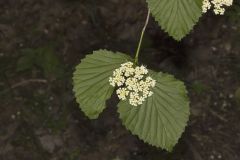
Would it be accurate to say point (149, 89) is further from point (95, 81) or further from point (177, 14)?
point (177, 14)

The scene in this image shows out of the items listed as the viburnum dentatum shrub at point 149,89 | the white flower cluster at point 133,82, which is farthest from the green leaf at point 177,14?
the white flower cluster at point 133,82

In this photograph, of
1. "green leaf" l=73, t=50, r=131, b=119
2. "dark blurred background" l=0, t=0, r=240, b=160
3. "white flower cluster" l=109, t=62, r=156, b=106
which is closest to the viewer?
"white flower cluster" l=109, t=62, r=156, b=106

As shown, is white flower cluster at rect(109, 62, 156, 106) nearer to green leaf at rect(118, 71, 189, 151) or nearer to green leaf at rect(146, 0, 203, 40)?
green leaf at rect(118, 71, 189, 151)

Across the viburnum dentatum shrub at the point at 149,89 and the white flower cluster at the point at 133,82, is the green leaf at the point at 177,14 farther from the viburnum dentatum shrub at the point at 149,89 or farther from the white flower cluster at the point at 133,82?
the white flower cluster at the point at 133,82

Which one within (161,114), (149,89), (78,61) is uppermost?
(149,89)

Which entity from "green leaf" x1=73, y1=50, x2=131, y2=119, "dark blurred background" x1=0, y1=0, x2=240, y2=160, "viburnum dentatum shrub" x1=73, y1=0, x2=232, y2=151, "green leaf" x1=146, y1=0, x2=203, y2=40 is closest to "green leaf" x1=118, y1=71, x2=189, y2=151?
"viburnum dentatum shrub" x1=73, y1=0, x2=232, y2=151

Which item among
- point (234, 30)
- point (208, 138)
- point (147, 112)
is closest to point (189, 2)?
point (147, 112)

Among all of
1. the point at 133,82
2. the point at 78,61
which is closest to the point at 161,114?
the point at 133,82
